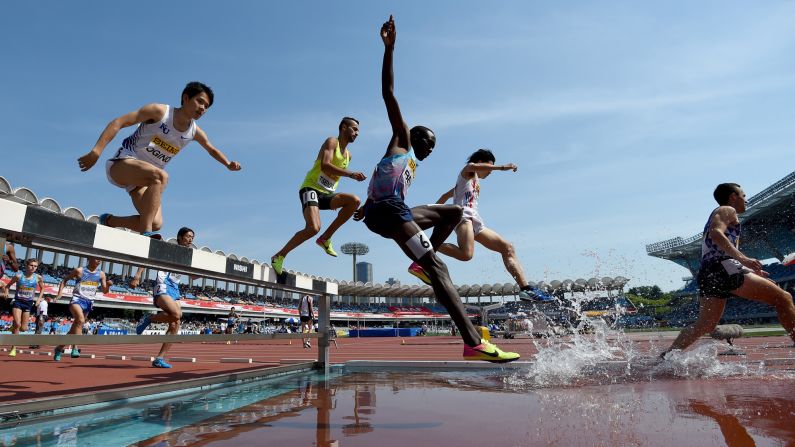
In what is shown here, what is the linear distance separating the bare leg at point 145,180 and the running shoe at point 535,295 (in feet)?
13.2

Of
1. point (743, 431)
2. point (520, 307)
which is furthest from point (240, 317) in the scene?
point (743, 431)

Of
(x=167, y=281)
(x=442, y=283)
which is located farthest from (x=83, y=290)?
(x=442, y=283)

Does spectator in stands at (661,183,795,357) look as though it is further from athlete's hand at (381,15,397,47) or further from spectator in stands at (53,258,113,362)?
spectator in stands at (53,258,113,362)

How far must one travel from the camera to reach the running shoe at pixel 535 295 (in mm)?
5219

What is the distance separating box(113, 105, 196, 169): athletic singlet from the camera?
4.13 meters

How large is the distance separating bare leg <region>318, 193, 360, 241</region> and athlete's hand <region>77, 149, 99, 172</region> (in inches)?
96.0

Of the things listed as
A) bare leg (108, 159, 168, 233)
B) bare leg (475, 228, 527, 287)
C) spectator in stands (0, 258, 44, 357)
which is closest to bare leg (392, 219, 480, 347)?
bare leg (108, 159, 168, 233)

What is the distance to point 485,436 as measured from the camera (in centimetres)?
201

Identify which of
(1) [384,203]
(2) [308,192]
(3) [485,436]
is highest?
(2) [308,192]

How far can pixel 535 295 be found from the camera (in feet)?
17.2

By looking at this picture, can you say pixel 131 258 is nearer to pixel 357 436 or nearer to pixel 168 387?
pixel 168 387

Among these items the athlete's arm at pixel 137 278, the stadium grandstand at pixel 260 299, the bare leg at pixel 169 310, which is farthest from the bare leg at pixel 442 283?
the stadium grandstand at pixel 260 299

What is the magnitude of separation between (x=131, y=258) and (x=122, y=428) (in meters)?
1.24

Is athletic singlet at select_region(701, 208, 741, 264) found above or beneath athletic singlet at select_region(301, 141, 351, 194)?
Result: beneath
